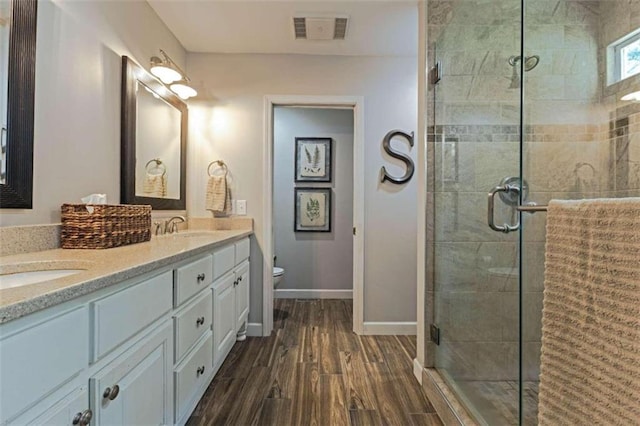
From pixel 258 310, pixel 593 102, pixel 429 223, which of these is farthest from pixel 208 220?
pixel 593 102

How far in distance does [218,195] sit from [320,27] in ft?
4.88

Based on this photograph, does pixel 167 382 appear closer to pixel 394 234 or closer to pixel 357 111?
pixel 394 234

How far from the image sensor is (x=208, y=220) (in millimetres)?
2779

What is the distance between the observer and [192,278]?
148cm

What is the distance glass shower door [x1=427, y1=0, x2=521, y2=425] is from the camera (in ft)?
5.36

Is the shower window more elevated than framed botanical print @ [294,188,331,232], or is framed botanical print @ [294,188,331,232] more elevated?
the shower window

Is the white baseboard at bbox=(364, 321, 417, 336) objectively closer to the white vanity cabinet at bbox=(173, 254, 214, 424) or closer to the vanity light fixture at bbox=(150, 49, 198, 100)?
the white vanity cabinet at bbox=(173, 254, 214, 424)

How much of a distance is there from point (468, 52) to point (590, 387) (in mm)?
1670

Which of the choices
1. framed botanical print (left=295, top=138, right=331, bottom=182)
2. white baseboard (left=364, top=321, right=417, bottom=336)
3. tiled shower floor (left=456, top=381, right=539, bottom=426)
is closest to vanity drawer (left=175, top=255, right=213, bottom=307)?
tiled shower floor (left=456, top=381, right=539, bottom=426)

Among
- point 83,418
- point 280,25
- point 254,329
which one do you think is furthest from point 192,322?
point 280,25

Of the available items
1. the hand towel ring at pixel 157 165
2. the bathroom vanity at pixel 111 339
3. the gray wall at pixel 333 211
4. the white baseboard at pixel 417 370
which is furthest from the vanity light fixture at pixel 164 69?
the white baseboard at pixel 417 370

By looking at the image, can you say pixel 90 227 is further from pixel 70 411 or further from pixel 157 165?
pixel 157 165

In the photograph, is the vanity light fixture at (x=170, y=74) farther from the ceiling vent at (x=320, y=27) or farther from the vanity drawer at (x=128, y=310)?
the vanity drawer at (x=128, y=310)

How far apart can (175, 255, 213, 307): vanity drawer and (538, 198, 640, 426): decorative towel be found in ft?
4.23
